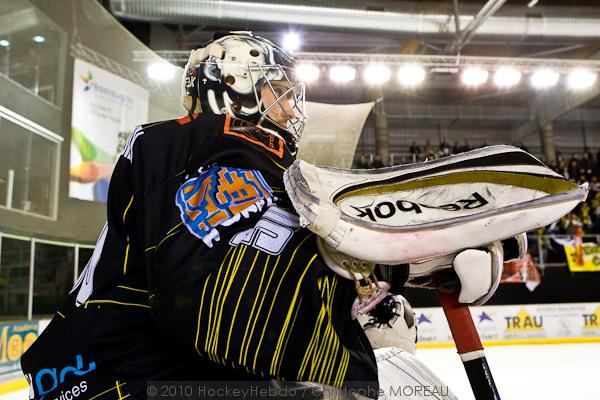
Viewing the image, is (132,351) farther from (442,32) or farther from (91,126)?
(442,32)

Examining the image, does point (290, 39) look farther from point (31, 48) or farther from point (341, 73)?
point (31, 48)

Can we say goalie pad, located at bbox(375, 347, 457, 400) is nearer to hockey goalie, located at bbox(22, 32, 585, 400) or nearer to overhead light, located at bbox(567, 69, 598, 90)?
hockey goalie, located at bbox(22, 32, 585, 400)

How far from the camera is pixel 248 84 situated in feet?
3.41

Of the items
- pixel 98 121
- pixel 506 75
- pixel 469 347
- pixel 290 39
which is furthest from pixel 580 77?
pixel 469 347

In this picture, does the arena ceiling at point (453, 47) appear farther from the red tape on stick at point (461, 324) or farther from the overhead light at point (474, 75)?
the red tape on stick at point (461, 324)

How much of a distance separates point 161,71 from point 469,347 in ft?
20.9

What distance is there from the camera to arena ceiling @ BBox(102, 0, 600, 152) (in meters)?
7.32

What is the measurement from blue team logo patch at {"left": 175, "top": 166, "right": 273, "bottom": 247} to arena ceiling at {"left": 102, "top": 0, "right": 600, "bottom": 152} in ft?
15.0

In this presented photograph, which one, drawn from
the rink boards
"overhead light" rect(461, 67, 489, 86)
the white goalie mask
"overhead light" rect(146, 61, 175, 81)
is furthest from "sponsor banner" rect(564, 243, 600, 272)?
the white goalie mask

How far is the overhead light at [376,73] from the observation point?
294 inches

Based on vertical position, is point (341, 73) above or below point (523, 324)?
above

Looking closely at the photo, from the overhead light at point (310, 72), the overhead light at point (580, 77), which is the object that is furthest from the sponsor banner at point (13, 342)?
the overhead light at point (580, 77)

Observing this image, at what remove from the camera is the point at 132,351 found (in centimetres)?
70

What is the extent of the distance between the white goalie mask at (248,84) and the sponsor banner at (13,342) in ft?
10.6
